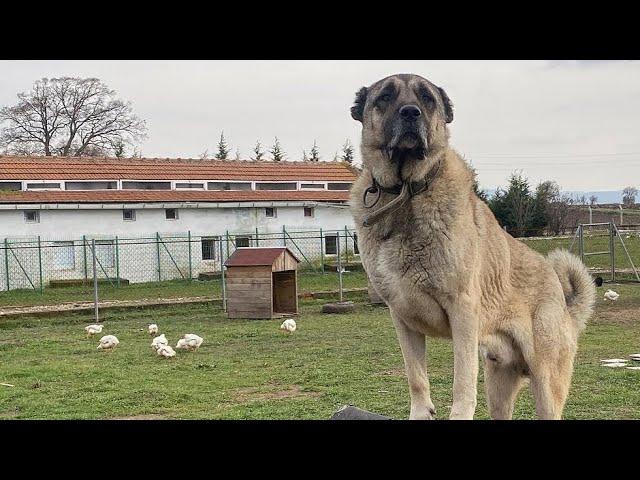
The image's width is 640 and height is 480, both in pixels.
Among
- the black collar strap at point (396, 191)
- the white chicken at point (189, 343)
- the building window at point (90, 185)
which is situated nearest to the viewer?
the black collar strap at point (396, 191)

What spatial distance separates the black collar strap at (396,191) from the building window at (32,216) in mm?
24299

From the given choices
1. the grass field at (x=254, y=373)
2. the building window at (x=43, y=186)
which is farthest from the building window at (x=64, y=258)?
the grass field at (x=254, y=373)

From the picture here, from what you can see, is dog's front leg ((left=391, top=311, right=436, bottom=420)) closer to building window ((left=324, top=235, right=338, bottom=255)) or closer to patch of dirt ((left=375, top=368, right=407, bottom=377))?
patch of dirt ((left=375, top=368, right=407, bottom=377))

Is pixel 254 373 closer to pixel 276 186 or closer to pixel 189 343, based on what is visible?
pixel 189 343

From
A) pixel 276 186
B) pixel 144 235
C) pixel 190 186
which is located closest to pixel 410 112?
pixel 144 235

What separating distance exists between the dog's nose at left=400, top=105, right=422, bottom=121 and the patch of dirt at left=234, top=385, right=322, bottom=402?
17.2 feet

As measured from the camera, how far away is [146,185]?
29.7m

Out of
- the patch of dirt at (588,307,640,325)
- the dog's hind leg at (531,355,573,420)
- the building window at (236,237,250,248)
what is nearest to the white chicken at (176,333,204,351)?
the patch of dirt at (588,307,640,325)

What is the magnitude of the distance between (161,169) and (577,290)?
1095 inches

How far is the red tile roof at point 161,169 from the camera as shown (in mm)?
28078

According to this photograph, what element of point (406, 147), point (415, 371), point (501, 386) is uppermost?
point (406, 147)

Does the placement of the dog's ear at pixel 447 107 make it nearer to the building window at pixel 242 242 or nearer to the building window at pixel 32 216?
the building window at pixel 32 216
